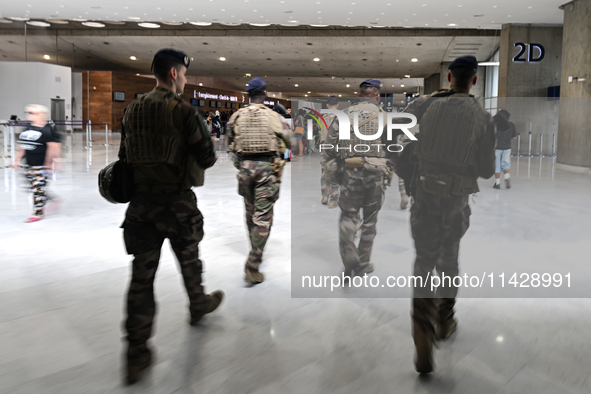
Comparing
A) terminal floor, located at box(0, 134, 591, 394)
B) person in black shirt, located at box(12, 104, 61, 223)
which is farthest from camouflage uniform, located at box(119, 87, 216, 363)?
person in black shirt, located at box(12, 104, 61, 223)

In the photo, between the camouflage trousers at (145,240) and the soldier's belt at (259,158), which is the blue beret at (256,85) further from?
the camouflage trousers at (145,240)

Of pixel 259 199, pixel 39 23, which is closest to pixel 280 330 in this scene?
pixel 259 199

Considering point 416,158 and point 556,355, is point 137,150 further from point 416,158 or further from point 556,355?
point 556,355

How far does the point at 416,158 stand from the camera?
7.97ft

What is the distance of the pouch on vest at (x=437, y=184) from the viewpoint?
90.8 inches

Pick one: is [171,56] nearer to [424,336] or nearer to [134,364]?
[134,364]

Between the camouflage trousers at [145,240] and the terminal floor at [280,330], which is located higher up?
the camouflage trousers at [145,240]

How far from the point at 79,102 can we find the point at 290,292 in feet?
94.7

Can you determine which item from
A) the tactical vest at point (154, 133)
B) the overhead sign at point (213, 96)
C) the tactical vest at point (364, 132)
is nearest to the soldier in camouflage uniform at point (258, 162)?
the tactical vest at point (364, 132)

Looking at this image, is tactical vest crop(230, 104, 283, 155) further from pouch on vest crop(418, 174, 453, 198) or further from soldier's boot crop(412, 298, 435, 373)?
soldier's boot crop(412, 298, 435, 373)

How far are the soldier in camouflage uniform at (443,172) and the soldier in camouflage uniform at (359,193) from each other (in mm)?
632

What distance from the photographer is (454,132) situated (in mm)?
2271

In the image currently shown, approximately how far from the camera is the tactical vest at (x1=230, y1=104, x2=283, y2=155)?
3662 mm

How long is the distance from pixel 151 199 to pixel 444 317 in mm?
1725
